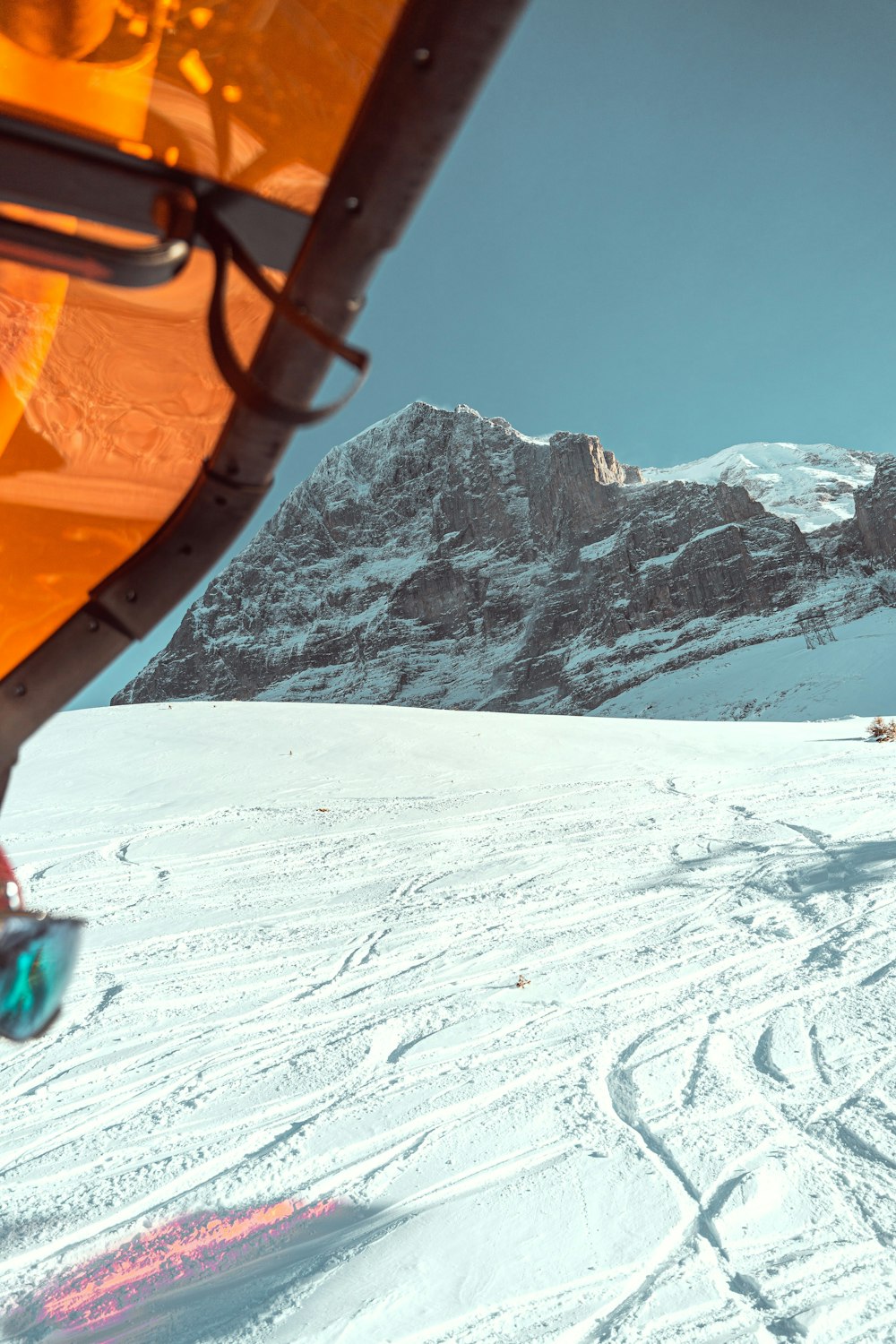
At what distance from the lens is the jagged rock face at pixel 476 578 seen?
3209 inches

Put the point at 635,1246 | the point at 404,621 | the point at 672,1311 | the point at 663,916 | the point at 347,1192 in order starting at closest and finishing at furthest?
the point at 672,1311, the point at 635,1246, the point at 347,1192, the point at 663,916, the point at 404,621

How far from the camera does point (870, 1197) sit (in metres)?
2.15

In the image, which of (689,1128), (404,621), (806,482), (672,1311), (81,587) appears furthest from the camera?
(806,482)

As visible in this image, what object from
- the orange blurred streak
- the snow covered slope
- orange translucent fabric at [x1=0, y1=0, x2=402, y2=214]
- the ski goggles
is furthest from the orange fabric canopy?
the snow covered slope

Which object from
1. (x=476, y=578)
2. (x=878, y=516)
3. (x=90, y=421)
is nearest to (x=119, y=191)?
(x=90, y=421)

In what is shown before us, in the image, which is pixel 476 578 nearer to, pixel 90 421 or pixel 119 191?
pixel 90 421

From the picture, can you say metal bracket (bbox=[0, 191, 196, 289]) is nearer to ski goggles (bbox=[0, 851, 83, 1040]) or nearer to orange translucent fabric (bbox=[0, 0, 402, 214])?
orange translucent fabric (bbox=[0, 0, 402, 214])

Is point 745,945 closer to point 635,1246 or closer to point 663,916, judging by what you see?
point 663,916

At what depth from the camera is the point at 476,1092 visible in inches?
112

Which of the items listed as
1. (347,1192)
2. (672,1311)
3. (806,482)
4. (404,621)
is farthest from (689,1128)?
(806,482)

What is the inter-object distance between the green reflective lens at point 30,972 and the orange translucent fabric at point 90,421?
457mm

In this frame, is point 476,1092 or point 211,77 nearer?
point 211,77

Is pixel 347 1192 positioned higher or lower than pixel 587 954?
higher

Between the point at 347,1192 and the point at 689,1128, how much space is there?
3.69 feet
